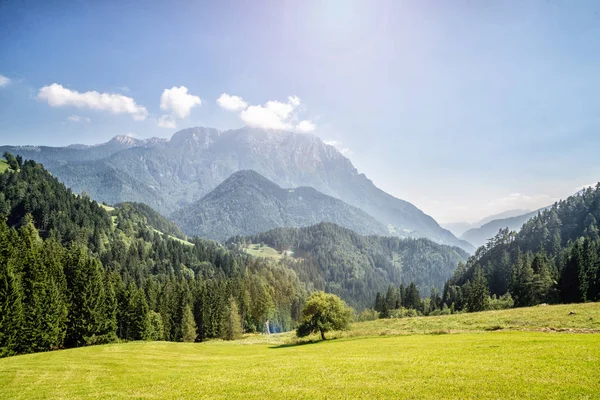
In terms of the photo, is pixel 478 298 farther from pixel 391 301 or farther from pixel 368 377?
pixel 368 377

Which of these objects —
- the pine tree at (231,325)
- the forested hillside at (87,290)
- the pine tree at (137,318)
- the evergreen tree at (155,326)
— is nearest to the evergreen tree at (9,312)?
the forested hillside at (87,290)

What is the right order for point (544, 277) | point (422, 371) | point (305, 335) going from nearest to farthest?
point (422, 371) < point (305, 335) < point (544, 277)

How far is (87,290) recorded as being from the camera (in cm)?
7212

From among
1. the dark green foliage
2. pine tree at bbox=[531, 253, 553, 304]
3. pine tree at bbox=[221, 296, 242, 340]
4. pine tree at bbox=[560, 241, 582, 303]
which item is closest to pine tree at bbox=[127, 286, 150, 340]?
pine tree at bbox=[221, 296, 242, 340]

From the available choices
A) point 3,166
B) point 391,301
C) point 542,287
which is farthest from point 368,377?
point 3,166

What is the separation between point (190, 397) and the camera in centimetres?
2366

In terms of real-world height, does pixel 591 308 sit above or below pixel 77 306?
below

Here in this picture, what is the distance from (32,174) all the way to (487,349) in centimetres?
23949

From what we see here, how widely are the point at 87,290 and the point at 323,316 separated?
182 feet

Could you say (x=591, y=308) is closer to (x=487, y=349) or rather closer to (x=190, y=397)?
(x=487, y=349)

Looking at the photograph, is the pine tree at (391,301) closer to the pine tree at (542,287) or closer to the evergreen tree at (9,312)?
the pine tree at (542,287)

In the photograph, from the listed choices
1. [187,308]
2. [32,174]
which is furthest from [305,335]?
[32,174]

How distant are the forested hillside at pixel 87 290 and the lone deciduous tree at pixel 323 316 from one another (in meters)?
38.7

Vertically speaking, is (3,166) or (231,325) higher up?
(3,166)
